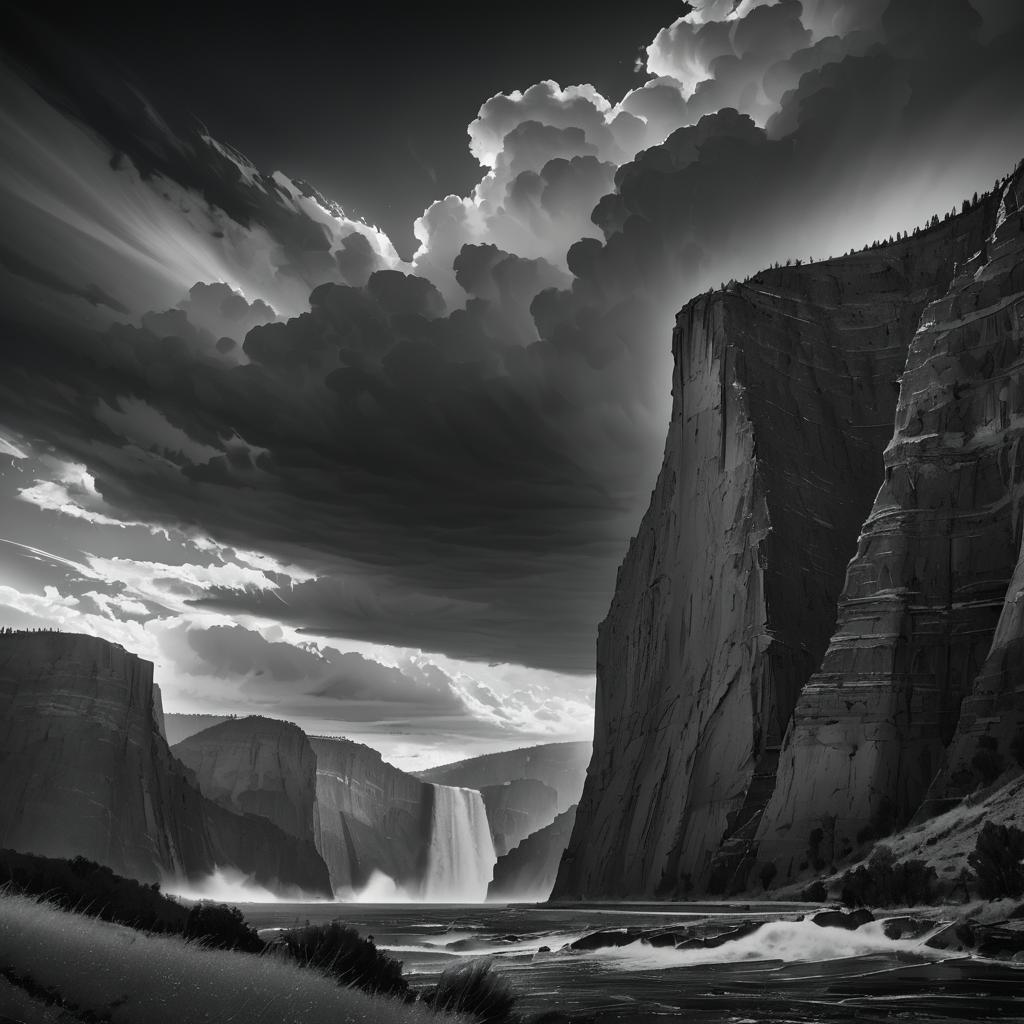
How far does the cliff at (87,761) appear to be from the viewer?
10212cm

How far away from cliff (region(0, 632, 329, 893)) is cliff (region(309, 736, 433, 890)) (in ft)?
219

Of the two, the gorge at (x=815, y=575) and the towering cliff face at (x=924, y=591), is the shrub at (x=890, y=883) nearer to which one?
the gorge at (x=815, y=575)

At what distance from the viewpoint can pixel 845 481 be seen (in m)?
83.7

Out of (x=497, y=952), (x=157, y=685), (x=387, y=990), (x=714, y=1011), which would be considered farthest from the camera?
(x=157, y=685)

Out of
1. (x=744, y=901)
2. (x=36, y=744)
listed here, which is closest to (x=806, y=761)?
(x=744, y=901)

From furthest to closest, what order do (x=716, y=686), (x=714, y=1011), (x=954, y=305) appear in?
1. (x=716, y=686)
2. (x=954, y=305)
3. (x=714, y=1011)

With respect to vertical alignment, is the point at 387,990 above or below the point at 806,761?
below

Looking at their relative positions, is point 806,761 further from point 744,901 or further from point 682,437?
point 682,437

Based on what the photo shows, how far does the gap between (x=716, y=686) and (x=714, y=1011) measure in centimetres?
5955

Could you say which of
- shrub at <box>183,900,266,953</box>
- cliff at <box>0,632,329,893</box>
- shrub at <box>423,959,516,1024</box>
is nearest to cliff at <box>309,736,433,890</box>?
cliff at <box>0,632,329,893</box>

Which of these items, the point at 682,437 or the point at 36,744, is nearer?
the point at 682,437

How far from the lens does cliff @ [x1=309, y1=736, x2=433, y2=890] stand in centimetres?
18375

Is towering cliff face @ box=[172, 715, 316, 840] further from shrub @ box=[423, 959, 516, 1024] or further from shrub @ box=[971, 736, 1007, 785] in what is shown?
shrub @ box=[423, 959, 516, 1024]

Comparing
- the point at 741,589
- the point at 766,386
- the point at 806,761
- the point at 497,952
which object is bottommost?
the point at 497,952
